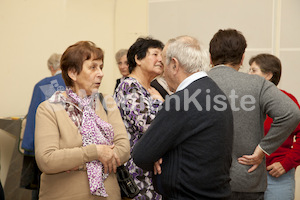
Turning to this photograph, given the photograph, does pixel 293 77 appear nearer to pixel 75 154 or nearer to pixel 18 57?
pixel 75 154

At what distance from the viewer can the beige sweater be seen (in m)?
1.77

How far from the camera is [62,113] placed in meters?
1.86

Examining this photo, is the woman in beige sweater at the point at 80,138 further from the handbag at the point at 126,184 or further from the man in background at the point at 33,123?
the man in background at the point at 33,123

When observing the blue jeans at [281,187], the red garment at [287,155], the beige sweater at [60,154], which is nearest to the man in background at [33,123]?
the beige sweater at [60,154]

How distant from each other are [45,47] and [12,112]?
92cm

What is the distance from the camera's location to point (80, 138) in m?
1.87

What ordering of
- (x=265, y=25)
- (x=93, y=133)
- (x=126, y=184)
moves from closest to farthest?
1. (x=93, y=133)
2. (x=126, y=184)
3. (x=265, y=25)

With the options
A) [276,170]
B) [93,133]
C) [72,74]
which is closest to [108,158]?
[93,133]

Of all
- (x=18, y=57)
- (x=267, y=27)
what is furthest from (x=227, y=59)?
(x=18, y=57)

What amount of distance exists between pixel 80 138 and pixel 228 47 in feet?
3.21

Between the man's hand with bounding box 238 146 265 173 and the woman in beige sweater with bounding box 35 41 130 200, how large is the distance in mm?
657

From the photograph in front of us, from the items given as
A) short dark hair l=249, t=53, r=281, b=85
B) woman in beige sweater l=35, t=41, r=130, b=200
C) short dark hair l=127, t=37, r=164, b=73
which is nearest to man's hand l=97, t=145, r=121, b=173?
woman in beige sweater l=35, t=41, r=130, b=200

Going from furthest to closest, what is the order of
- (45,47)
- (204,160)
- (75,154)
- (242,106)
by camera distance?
(45,47) → (242,106) → (75,154) → (204,160)

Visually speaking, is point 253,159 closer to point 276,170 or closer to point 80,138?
point 276,170
